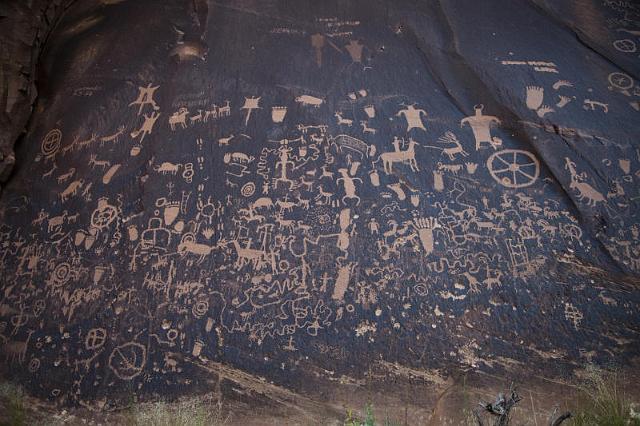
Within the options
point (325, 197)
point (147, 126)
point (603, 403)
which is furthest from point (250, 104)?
point (603, 403)

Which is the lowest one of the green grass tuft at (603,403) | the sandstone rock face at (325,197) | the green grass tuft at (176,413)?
the green grass tuft at (176,413)

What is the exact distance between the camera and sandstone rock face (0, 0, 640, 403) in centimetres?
352

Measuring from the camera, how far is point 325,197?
13.3 feet

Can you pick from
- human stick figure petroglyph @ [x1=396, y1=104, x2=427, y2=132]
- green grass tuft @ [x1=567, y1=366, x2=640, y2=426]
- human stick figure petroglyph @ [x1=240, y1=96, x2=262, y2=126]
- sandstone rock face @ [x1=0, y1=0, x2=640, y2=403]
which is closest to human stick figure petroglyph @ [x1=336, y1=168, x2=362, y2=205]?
sandstone rock face @ [x1=0, y1=0, x2=640, y2=403]

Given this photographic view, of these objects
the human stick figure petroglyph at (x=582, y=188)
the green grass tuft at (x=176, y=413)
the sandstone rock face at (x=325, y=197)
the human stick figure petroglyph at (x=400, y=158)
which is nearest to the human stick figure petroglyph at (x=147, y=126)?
the sandstone rock face at (x=325, y=197)

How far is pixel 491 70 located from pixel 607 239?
4.89 ft

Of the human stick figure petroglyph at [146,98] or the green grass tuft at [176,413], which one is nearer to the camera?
the green grass tuft at [176,413]

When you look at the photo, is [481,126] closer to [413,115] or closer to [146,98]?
[413,115]

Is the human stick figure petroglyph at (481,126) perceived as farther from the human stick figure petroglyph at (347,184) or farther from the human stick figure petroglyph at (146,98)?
the human stick figure petroglyph at (146,98)

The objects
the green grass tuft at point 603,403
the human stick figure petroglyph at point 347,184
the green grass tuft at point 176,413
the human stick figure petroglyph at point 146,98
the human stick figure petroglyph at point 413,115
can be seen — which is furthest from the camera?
the human stick figure petroglyph at point 146,98

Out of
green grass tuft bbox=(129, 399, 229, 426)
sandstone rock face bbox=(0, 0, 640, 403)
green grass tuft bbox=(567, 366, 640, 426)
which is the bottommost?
green grass tuft bbox=(129, 399, 229, 426)

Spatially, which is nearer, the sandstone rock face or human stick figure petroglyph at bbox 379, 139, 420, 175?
the sandstone rock face

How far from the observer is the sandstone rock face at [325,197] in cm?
352

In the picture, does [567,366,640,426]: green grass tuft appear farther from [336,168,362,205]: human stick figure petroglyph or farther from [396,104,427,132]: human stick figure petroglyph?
[396,104,427,132]: human stick figure petroglyph
